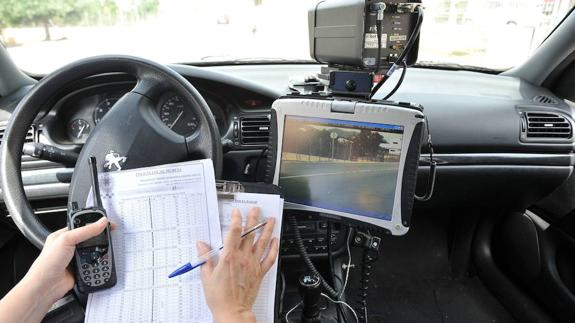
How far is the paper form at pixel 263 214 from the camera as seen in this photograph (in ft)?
3.26

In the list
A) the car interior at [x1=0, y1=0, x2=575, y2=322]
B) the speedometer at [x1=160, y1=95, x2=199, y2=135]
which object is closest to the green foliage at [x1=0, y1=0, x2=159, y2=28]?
the car interior at [x1=0, y1=0, x2=575, y2=322]

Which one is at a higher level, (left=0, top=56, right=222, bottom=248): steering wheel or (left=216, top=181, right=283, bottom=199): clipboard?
(left=0, top=56, right=222, bottom=248): steering wheel

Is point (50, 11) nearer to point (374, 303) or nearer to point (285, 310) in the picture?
point (285, 310)

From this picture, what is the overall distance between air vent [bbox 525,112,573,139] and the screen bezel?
3.64 feet

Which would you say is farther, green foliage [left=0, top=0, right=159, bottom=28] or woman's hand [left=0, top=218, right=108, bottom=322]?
green foliage [left=0, top=0, right=159, bottom=28]

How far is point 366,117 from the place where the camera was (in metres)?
1.08

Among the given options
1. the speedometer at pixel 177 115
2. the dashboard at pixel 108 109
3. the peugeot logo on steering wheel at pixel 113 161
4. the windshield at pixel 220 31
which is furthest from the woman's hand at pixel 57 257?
the windshield at pixel 220 31

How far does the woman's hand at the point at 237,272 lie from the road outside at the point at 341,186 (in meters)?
0.26

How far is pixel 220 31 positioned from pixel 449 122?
1.68 m

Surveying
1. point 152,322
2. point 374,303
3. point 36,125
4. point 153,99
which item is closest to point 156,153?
point 153,99

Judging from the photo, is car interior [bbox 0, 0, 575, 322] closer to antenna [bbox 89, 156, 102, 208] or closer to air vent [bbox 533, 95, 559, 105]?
air vent [bbox 533, 95, 559, 105]

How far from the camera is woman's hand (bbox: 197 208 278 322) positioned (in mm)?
881

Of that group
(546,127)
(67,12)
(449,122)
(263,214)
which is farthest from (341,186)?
(67,12)

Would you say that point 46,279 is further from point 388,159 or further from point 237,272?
point 388,159
